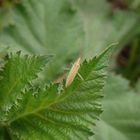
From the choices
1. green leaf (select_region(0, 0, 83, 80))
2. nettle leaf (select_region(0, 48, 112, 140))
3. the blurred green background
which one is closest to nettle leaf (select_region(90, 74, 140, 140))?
the blurred green background

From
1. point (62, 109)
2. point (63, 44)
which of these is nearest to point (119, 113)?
point (63, 44)

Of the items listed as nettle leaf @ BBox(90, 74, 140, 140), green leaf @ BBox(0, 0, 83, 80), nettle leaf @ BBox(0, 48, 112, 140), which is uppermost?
green leaf @ BBox(0, 0, 83, 80)

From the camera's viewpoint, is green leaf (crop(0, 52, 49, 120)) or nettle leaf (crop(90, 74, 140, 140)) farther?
Answer: nettle leaf (crop(90, 74, 140, 140))

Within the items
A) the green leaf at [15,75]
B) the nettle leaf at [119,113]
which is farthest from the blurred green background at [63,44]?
the green leaf at [15,75]

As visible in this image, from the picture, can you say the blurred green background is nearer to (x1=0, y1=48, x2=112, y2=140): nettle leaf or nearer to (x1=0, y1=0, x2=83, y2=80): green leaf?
(x1=0, y1=0, x2=83, y2=80): green leaf

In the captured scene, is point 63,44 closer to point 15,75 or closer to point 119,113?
point 119,113

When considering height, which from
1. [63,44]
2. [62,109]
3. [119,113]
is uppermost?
[63,44]
